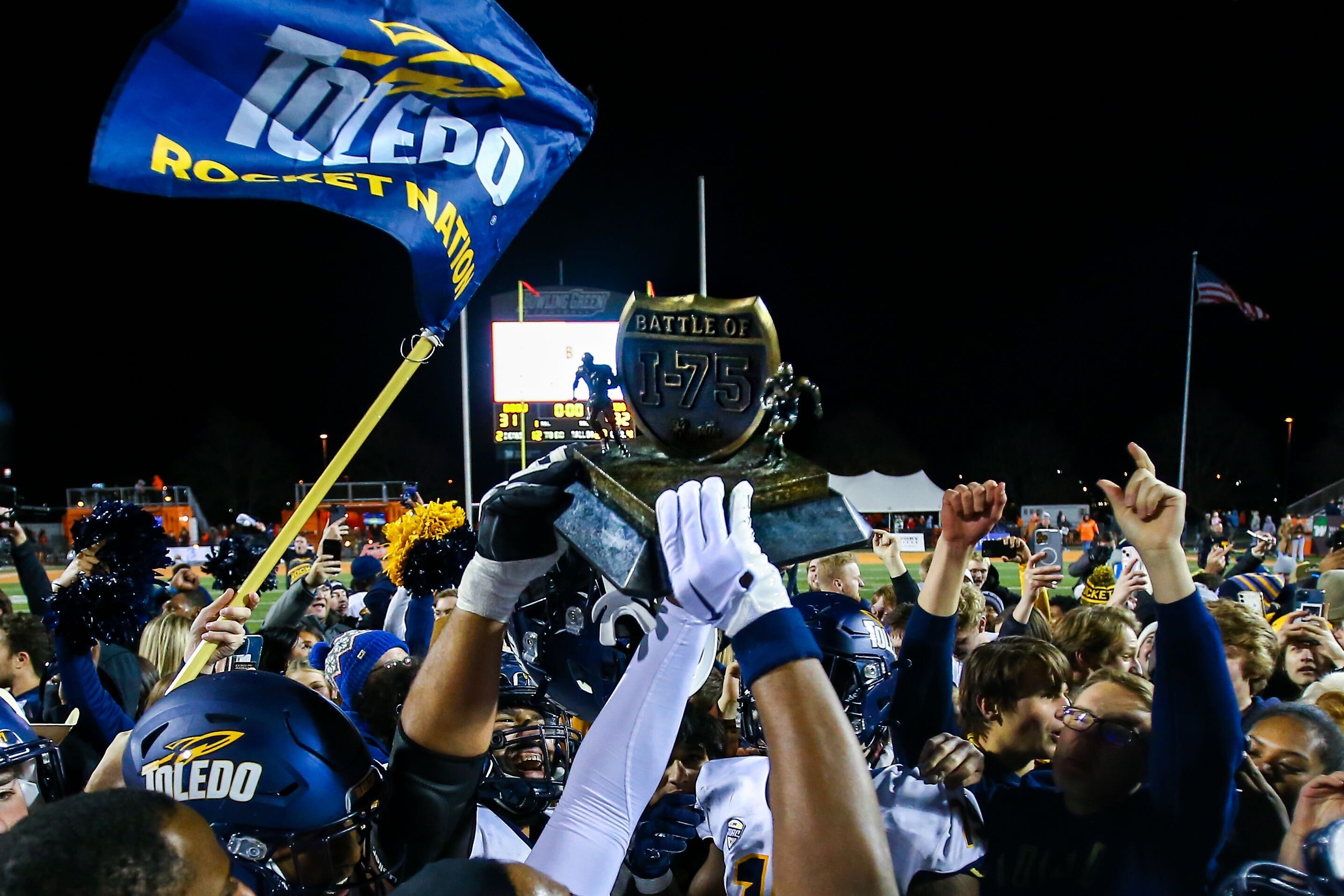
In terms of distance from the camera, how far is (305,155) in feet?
13.3

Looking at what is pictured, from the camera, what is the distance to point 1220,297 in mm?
23000

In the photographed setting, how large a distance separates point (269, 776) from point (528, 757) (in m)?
1.12

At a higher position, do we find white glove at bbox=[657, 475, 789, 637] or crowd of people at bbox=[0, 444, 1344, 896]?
white glove at bbox=[657, 475, 789, 637]

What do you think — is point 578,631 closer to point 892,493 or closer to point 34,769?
point 34,769

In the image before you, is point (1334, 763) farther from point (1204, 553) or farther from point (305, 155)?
point (1204, 553)

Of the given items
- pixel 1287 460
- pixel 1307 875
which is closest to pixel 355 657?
pixel 1307 875

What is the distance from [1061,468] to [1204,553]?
40.2 m

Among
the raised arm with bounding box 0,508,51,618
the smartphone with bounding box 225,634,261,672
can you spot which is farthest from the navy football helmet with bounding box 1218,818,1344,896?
the raised arm with bounding box 0,508,51,618

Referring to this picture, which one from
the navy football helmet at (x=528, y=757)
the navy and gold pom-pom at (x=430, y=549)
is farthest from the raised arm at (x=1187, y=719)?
the navy and gold pom-pom at (x=430, y=549)

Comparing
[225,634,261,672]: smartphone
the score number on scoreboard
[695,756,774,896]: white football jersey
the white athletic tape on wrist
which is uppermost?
the white athletic tape on wrist

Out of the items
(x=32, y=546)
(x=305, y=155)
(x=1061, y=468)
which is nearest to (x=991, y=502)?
(x=305, y=155)

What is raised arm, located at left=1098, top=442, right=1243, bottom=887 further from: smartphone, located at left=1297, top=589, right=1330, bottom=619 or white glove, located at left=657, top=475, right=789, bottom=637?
smartphone, located at left=1297, top=589, right=1330, bottom=619

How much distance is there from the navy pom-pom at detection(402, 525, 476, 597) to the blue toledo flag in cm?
124

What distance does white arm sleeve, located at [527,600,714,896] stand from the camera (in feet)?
6.70
